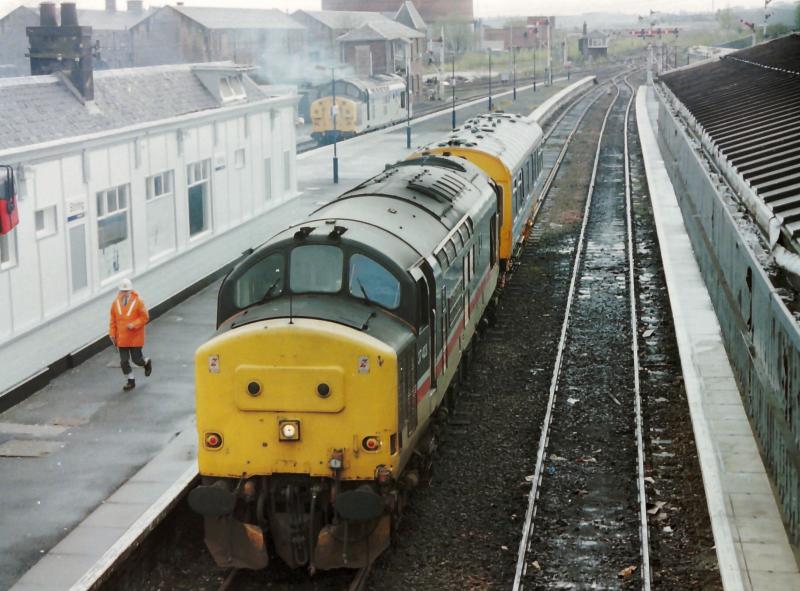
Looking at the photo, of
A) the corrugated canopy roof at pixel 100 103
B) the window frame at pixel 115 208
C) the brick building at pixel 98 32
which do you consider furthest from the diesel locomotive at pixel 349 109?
the window frame at pixel 115 208

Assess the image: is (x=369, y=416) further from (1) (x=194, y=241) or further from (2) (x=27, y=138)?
(1) (x=194, y=241)

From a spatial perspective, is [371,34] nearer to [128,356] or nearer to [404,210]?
[128,356]

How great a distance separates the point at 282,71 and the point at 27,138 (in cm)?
6146

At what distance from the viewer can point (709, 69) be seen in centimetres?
4131

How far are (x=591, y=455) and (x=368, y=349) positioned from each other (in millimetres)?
5443

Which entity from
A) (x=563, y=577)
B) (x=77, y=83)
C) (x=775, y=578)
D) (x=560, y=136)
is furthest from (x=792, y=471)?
(x=560, y=136)

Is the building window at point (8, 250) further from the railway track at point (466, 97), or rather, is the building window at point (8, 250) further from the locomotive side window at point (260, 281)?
the railway track at point (466, 97)

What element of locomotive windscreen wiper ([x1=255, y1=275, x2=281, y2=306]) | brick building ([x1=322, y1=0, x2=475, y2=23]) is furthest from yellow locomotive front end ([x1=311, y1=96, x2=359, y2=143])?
brick building ([x1=322, y1=0, x2=475, y2=23])

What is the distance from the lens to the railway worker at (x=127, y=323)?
54.2ft

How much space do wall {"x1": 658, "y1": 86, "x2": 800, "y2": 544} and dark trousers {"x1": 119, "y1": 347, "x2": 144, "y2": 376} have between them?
8566 millimetres

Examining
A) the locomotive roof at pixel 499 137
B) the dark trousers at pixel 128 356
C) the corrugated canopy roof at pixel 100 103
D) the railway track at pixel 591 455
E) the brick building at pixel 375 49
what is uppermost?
the brick building at pixel 375 49

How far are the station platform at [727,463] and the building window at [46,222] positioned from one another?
10339 millimetres

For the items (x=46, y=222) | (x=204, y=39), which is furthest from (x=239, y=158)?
(x=204, y=39)

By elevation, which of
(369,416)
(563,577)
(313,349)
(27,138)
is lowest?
(563,577)
